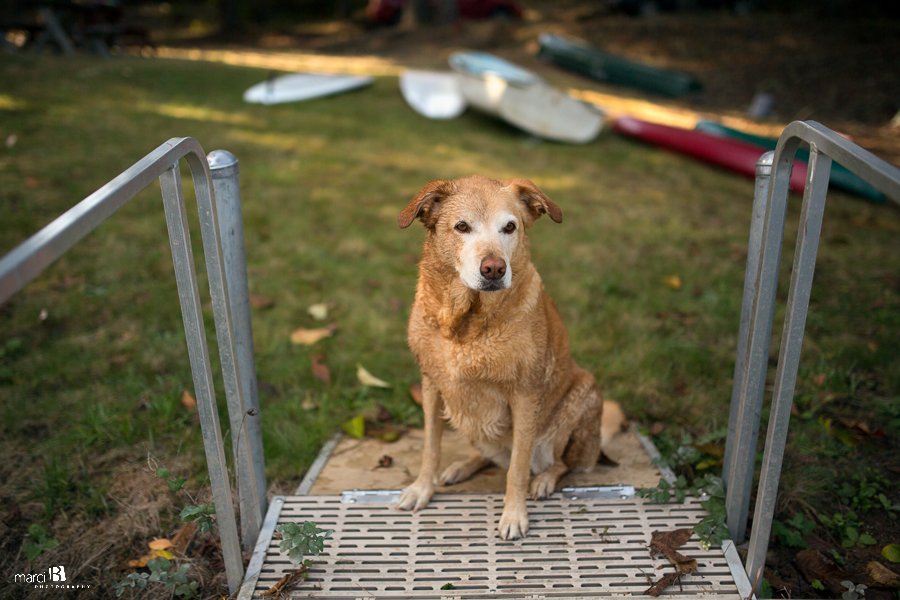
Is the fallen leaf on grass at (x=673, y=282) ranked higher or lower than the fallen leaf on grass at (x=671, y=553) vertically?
higher

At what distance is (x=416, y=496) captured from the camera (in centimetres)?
256

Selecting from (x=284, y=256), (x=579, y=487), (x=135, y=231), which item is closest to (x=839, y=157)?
(x=579, y=487)

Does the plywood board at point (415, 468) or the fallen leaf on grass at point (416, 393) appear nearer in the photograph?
the plywood board at point (415, 468)

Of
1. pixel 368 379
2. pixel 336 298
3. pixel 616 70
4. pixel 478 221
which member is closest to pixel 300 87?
pixel 336 298

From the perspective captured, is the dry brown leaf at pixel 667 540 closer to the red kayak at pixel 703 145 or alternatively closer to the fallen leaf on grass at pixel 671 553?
the fallen leaf on grass at pixel 671 553

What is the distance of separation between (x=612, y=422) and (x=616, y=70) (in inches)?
423

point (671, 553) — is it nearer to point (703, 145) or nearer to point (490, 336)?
point (490, 336)

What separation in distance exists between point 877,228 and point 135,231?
283 inches

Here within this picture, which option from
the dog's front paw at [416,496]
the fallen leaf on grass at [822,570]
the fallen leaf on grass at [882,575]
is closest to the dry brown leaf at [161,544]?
the dog's front paw at [416,496]

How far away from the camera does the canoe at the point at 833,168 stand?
21.7 ft

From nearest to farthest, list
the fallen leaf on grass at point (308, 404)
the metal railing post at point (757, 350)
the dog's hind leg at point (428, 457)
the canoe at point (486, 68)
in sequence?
1. the metal railing post at point (757, 350)
2. the dog's hind leg at point (428, 457)
3. the fallen leaf on grass at point (308, 404)
4. the canoe at point (486, 68)

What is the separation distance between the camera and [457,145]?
25.6 feet

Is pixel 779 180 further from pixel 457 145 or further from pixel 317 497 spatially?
pixel 457 145

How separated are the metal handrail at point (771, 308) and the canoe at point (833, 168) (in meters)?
3.90
